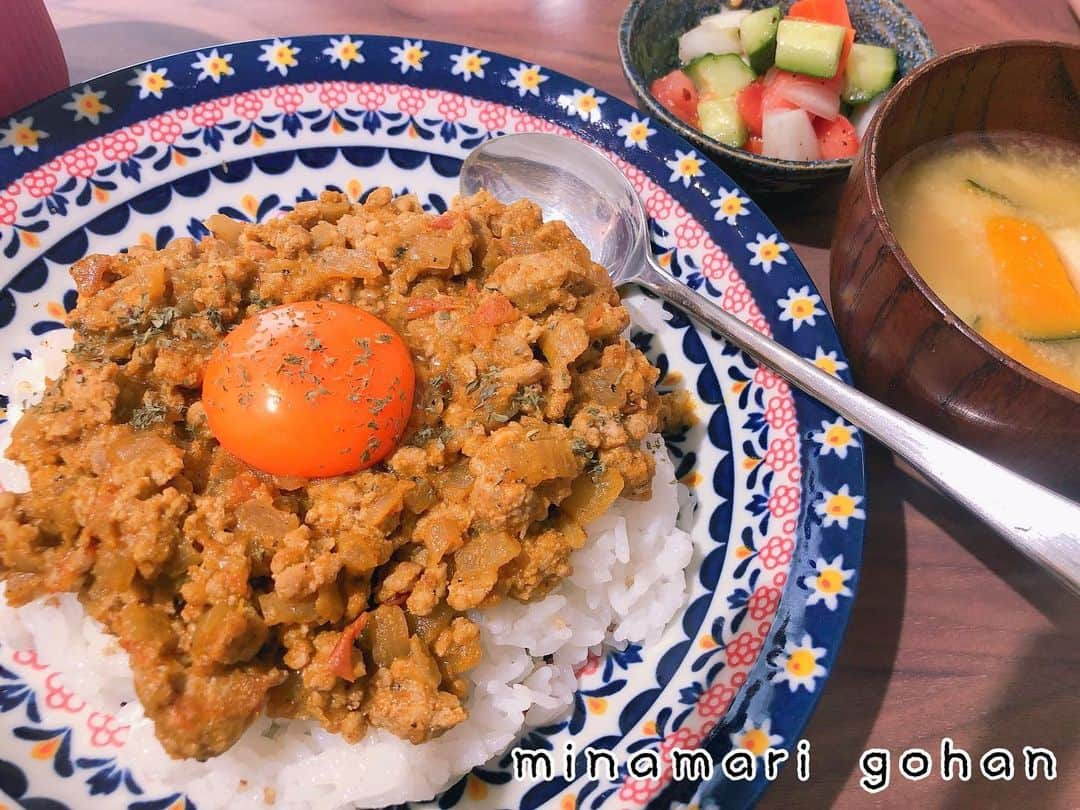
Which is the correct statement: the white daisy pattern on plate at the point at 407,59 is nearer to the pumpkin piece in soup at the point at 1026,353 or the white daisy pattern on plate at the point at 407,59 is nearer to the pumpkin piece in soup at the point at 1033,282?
the pumpkin piece in soup at the point at 1033,282

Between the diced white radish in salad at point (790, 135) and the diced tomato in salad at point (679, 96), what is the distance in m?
0.41

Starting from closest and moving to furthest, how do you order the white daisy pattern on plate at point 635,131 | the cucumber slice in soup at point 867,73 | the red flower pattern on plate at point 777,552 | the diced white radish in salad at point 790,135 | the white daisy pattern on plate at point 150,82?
the red flower pattern on plate at point 777,552
the white daisy pattern on plate at point 150,82
the white daisy pattern on plate at point 635,131
the diced white radish in salad at point 790,135
the cucumber slice in soup at point 867,73

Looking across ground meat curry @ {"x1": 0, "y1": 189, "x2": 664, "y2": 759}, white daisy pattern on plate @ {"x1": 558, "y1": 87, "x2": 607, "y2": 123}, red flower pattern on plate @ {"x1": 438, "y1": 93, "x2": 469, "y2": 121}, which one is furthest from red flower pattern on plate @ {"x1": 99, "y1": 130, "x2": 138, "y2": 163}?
white daisy pattern on plate @ {"x1": 558, "y1": 87, "x2": 607, "y2": 123}

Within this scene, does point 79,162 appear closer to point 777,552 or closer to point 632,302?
point 632,302

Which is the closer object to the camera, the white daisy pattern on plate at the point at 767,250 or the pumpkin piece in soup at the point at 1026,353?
the pumpkin piece in soup at the point at 1026,353

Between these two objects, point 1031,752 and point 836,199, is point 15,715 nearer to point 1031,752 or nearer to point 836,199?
point 1031,752

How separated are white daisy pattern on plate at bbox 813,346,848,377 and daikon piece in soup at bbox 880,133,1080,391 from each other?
42 centimetres

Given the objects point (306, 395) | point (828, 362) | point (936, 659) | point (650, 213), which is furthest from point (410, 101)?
point (936, 659)

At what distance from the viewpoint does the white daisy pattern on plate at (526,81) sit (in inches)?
138

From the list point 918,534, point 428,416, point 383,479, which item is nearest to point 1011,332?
point 918,534

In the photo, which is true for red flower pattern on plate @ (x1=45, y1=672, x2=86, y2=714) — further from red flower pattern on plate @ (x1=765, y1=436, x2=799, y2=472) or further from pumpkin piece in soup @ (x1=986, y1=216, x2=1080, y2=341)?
pumpkin piece in soup @ (x1=986, y1=216, x2=1080, y2=341)

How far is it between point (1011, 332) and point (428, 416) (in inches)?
82.1

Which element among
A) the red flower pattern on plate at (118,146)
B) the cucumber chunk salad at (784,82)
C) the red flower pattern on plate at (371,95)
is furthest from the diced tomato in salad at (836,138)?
the red flower pattern on plate at (118,146)

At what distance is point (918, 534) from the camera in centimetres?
308
